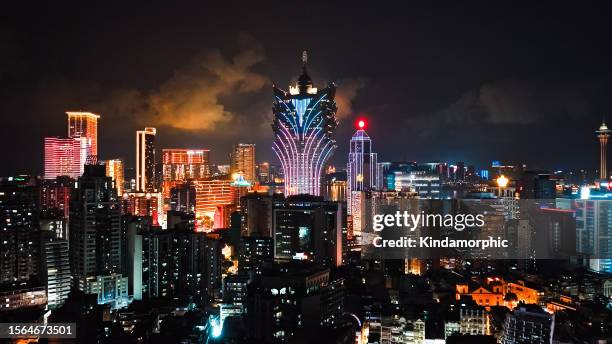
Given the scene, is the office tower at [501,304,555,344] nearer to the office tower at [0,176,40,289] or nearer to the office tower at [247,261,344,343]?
the office tower at [247,261,344,343]

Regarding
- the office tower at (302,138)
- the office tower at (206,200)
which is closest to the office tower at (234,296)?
the office tower at (206,200)

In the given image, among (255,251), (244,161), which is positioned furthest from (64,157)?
(244,161)

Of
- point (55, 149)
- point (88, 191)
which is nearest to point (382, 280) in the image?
point (88, 191)

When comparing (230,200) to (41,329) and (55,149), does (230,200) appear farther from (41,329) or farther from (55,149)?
(41,329)

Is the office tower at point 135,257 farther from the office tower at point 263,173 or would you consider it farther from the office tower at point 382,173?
the office tower at point 263,173

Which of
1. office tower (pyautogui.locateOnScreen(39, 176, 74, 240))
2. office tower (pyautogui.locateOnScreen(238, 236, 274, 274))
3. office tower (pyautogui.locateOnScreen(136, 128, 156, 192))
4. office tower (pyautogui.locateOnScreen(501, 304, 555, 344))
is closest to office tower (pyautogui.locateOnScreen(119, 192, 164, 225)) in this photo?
office tower (pyautogui.locateOnScreen(136, 128, 156, 192))

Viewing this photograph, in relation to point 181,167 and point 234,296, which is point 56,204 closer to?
point 234,296
